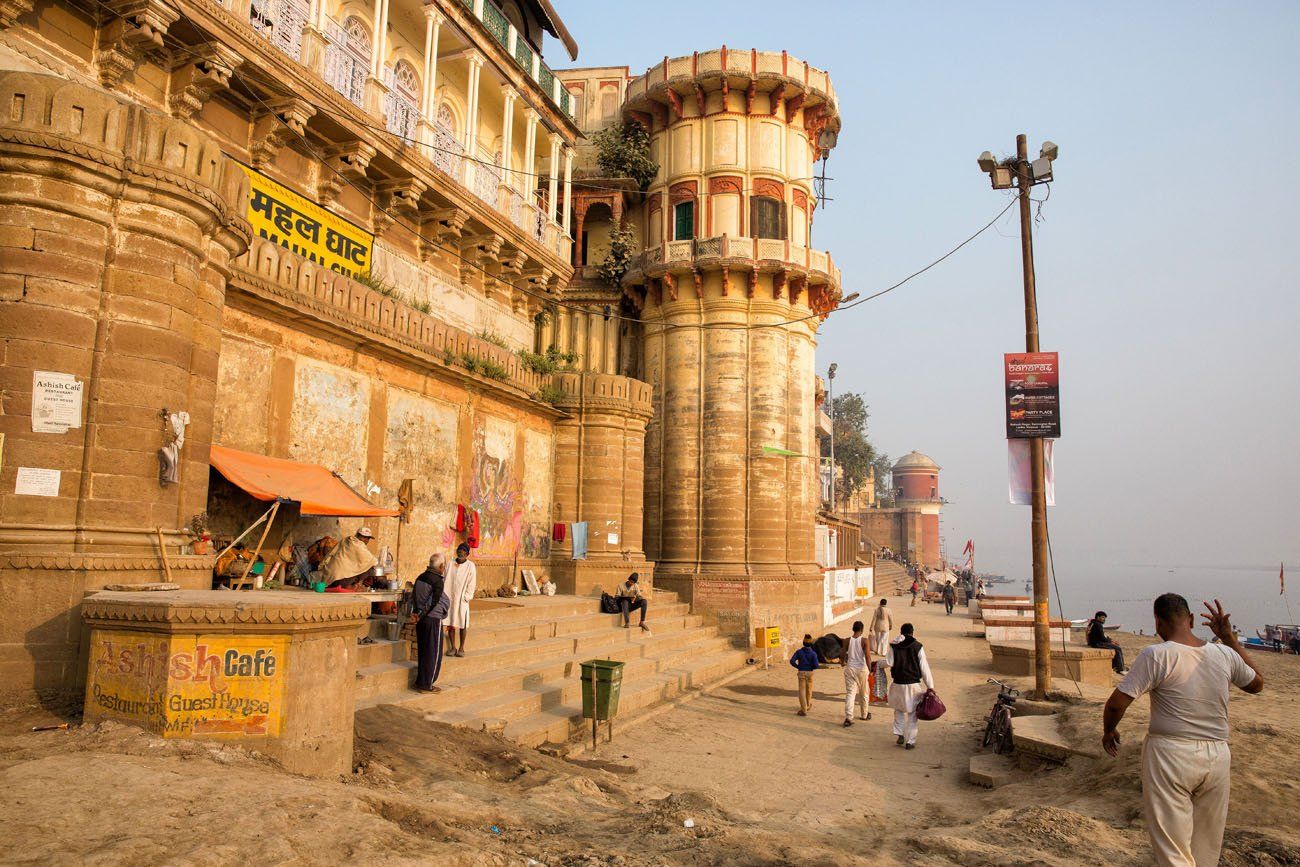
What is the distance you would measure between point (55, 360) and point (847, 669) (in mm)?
11808

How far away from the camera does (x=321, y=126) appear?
15562 mm

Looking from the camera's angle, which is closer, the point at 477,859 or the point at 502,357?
the point at 477,859

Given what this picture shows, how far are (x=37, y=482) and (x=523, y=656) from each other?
7.47 metres

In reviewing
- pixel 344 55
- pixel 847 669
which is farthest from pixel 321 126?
pixel 847 669

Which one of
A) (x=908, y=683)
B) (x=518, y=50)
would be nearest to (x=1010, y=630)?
(x=908, y=683)

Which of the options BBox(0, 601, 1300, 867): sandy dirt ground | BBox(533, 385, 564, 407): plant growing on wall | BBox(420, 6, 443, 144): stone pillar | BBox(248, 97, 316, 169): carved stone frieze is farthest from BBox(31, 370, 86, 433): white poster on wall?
BBox(533, 385, 564, 407): plant growing on wall

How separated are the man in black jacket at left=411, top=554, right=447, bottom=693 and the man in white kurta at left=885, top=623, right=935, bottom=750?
634 cm

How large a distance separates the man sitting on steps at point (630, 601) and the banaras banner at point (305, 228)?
8507 mm

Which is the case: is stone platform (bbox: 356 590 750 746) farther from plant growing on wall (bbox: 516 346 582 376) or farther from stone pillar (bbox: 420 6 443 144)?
stone pillar (bbox: 420 6 443 144)

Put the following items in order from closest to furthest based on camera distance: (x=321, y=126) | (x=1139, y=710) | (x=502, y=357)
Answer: (x=1139, y=710), (x=321, y=126), (x=502, y=357)

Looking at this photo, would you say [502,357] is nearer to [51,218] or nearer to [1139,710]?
[51,218]

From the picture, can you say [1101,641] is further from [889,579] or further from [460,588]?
[889,579]

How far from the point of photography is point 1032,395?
47.7ft

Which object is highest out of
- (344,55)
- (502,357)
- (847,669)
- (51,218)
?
(344,55)
